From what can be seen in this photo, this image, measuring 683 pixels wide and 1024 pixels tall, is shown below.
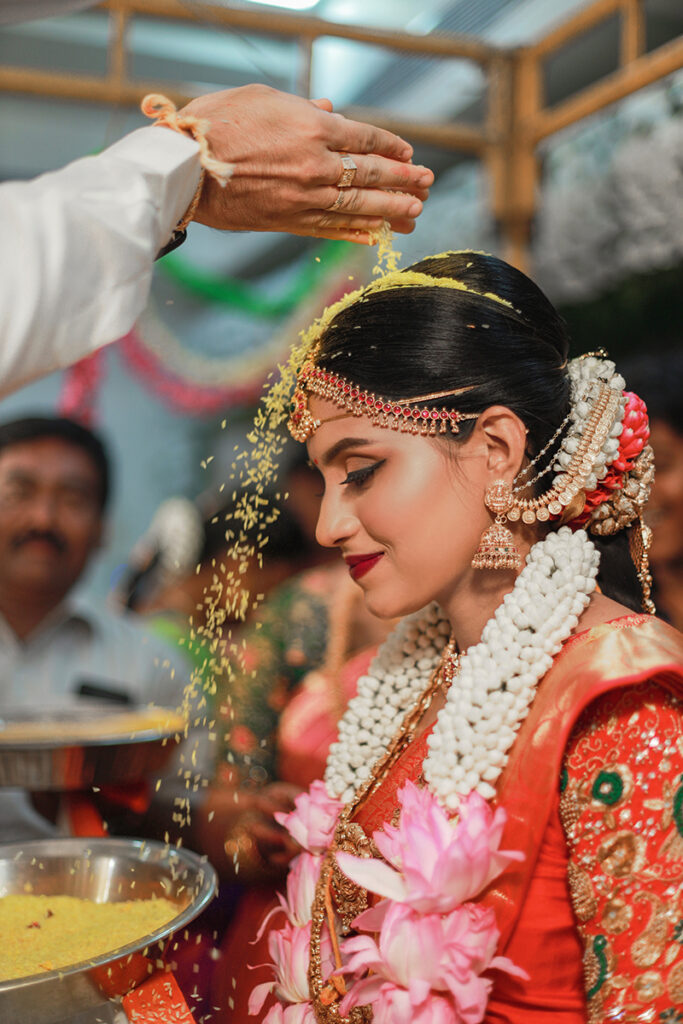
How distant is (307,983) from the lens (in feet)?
4.79

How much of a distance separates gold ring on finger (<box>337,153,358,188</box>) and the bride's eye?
450mm

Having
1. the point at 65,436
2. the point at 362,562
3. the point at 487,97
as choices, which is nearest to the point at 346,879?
the point at 362,562

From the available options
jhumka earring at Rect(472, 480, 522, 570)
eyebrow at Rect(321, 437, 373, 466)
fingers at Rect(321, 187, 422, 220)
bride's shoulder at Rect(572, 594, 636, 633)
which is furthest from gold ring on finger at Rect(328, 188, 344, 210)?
bride's shoulder at Rect(572, 594, 636, 633)

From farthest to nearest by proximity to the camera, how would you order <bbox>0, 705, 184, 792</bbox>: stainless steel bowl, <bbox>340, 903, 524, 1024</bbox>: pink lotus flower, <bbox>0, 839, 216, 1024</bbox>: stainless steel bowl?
<bbox>0, 705, 184, 792</bbox>: stainless steel bowl, <bbox>0, 839, 216, 1024</bbox>: stainless steel bowl, <bbox>340, 903, 524, 1024</bbox>: pink lotus flower

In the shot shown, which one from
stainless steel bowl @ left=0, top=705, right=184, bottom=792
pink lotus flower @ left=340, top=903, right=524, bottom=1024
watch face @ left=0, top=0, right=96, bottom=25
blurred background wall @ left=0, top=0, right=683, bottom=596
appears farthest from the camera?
blurred background wall @ left=0, top=0, right=683, bottom=596

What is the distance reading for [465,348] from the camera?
56.8 inches

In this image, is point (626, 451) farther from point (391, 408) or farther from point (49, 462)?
point (49, 462)

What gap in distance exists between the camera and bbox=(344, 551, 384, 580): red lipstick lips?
1490mm

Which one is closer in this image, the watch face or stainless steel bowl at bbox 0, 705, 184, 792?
the watch face

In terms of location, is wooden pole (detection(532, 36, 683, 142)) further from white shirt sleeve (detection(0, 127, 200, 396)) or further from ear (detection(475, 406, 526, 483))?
white shirt sleeve (detection(0, 127, 200, 396))

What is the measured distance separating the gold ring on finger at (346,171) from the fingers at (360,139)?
0.02 metres

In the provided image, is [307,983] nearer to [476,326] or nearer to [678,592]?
[476,326]

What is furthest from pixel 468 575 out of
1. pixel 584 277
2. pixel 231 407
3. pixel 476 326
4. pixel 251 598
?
pixel 231 407

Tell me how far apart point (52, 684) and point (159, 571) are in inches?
63.5
